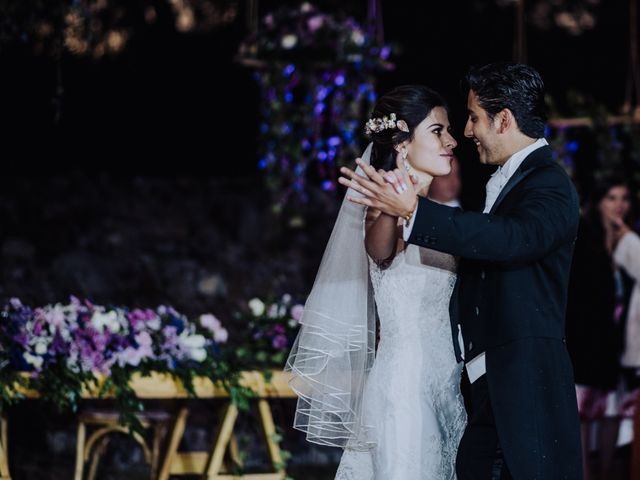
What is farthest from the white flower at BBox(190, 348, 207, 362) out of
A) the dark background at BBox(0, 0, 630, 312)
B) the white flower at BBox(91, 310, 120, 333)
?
the dark background at BBox(0, 0, 630, 312)

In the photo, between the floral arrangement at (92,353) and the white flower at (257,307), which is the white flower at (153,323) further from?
the white flower at (257,307)

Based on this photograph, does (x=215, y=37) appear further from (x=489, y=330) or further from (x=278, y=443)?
(x=489, y=330)

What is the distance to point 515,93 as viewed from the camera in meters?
3.01

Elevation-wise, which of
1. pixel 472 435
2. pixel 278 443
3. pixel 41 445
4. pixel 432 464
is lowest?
pixel 41 445

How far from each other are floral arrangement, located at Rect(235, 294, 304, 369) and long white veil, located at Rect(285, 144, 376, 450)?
3.77ft

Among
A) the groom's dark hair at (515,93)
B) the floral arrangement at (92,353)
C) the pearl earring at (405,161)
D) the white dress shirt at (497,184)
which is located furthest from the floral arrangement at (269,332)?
the groom's dark hair at (515,93)

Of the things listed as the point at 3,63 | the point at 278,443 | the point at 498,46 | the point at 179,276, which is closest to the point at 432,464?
the point at 278,443

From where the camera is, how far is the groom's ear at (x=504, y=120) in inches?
119

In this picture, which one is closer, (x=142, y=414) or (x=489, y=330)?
(x=489, y=330)

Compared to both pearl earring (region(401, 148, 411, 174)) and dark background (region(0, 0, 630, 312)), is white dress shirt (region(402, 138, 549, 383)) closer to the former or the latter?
pearl earring (region(401, 148, 411, 174))

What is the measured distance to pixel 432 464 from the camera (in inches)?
135

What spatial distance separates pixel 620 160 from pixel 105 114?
14.9 feet

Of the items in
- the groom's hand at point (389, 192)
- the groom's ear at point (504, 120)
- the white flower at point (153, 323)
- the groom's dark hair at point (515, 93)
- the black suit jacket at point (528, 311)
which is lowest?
the white flower at point (153, 323)

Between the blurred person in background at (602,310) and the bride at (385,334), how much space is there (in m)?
2.26
